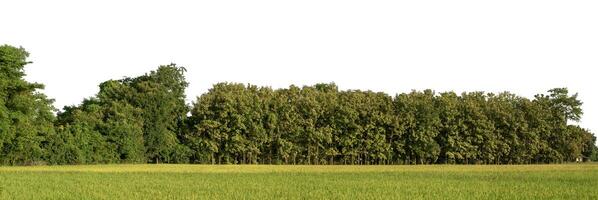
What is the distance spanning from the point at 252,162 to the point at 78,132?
3092 cm

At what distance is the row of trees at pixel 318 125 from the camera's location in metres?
95.5

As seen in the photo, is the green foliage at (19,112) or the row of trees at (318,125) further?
the row of trees at (318,125)

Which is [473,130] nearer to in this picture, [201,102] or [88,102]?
[201,102]

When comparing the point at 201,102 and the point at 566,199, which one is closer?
the point at 566,199

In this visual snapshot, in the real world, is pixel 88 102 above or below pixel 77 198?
above

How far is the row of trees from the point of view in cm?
9550

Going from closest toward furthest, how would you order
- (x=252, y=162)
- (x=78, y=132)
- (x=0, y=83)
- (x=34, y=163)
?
(x=0, y=83) → (x=34, y=163) → (x=78, y=132) → (x=252, y=162)

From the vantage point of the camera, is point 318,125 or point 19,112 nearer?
point 19,112

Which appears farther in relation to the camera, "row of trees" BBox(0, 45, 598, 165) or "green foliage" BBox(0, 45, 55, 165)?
"row of trees" BBox(0, 45, 598, 165)

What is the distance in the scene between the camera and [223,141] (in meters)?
102

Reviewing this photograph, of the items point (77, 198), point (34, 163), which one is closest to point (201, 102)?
point (34, 163)

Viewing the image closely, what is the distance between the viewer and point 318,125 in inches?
4151

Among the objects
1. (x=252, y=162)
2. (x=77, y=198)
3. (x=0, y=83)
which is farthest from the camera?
(x=252, y=162)

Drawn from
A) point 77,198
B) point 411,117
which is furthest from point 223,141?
point 77,198
